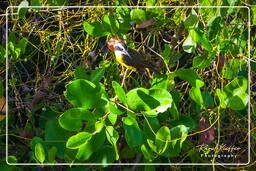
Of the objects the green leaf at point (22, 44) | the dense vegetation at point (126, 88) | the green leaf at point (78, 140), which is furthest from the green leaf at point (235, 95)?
the green leaf at point (22, 44)

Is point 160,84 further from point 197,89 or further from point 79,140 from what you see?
point 79,140

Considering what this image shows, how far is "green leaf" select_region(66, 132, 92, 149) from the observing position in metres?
1.10

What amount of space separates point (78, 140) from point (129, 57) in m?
0.26

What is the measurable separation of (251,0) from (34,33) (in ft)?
2.06

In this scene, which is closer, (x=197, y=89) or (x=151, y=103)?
(x=151, y=103)

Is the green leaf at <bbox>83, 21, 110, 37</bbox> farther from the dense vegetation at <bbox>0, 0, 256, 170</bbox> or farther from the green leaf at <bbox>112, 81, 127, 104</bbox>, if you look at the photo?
the green leaf at <bbox>112, 81, 127, 104</bbox>

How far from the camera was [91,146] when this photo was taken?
115 centimetres

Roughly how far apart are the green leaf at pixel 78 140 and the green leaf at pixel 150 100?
0.37 ft

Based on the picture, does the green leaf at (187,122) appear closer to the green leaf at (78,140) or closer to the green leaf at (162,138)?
the green leaf at (162,138)

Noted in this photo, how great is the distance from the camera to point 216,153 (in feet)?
4.60

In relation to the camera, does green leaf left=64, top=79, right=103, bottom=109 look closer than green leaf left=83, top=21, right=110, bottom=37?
Yes

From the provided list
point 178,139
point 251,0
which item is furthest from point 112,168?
point 251,0

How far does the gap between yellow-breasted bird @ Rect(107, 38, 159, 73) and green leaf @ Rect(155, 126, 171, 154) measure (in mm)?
183

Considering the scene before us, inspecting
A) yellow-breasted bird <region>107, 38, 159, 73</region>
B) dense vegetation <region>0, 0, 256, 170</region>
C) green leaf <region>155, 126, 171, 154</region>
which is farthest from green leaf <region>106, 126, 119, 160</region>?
yellow-breasted bird <region>107, 38, 159, 73</region>
